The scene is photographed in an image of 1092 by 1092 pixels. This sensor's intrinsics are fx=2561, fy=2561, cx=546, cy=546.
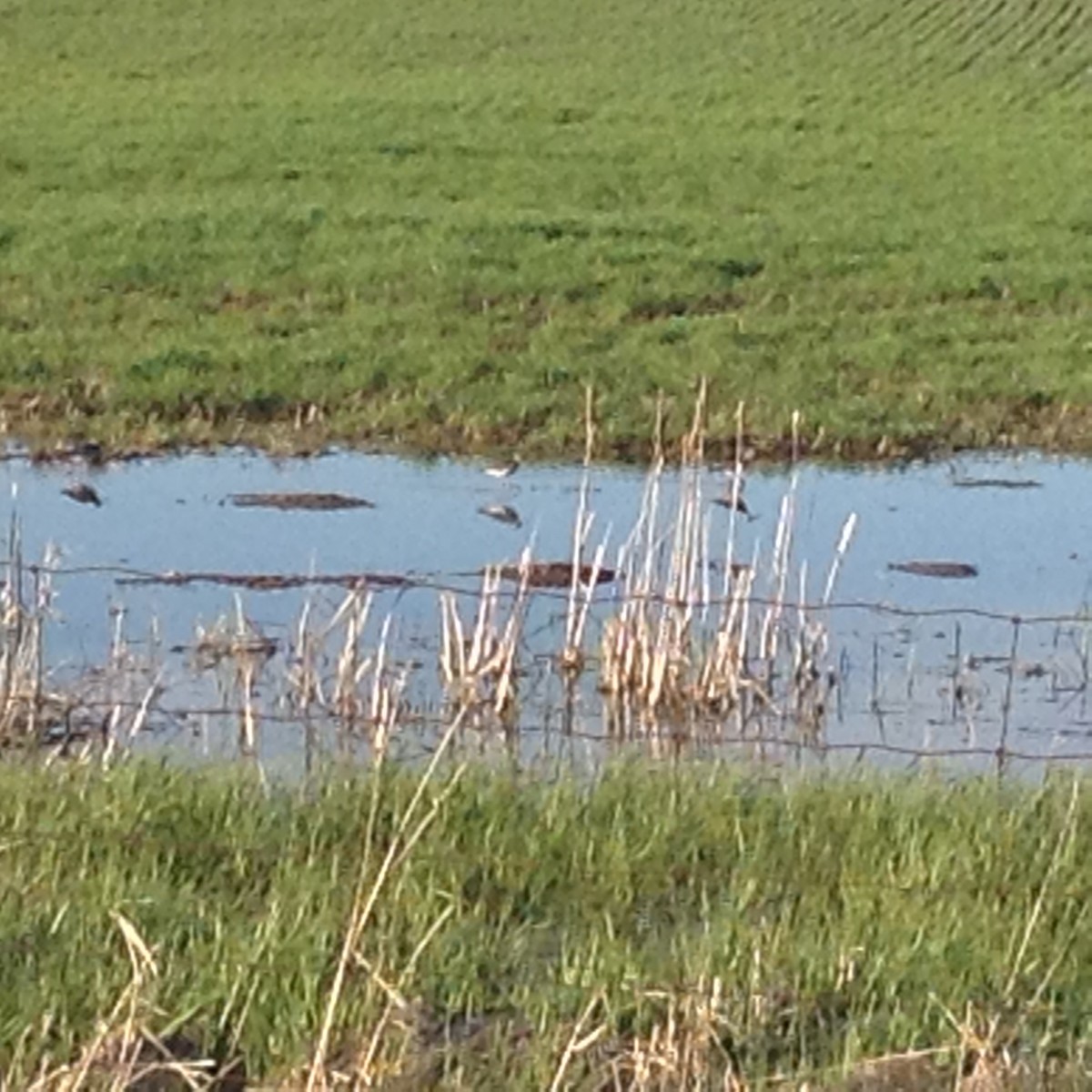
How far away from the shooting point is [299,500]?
11508 millimetres

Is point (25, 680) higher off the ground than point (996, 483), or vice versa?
point (996, 483)

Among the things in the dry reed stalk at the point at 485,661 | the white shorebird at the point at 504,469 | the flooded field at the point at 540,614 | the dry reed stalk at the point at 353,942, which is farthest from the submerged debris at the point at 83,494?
the dry reed stalk at the point at 353,942

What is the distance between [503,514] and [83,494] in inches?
74.1

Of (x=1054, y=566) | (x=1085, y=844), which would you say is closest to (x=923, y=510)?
(x=1054, y=566)

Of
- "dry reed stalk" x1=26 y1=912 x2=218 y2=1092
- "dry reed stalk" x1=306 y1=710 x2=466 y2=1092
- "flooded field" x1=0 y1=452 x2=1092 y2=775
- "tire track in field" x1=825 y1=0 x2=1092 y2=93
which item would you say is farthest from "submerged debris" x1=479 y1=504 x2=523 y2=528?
"tire track in field" x1=825 y1=0 x2=1092 y2=93

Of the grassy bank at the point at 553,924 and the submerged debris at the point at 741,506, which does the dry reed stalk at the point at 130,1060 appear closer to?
the grassy bank at the point at 553,924

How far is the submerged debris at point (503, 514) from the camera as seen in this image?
1134 cm

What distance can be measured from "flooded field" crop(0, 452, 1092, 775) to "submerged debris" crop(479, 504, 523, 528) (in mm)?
12

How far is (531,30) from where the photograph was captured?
121 ft

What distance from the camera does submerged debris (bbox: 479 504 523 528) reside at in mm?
11344

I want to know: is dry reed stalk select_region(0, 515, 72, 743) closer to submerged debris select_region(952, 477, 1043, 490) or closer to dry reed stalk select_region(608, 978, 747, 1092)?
dry reed stalk select_region(608, 978, 747, 1092)

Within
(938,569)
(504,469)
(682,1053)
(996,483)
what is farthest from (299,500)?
(682,1053)

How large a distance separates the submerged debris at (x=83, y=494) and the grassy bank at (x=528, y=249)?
0.97 metres

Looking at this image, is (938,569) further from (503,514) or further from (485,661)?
(485,661)
